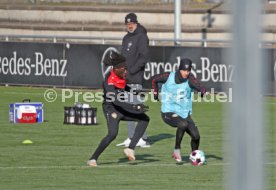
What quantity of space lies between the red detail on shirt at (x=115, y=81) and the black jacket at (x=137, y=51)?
76.5 inches

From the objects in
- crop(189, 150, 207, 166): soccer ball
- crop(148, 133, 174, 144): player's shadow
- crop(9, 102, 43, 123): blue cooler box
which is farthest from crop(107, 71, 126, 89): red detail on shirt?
crop(9, 102, 43, 123): blue cooler box

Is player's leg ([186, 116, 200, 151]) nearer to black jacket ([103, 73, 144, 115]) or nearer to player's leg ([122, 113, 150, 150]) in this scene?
player's leg ([122, 113, 150, 150])

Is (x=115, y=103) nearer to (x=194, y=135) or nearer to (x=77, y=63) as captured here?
(x=194, y=135)

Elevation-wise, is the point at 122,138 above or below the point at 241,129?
below

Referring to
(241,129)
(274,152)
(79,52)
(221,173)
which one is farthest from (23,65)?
(241,129)

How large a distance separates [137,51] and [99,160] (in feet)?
7.23

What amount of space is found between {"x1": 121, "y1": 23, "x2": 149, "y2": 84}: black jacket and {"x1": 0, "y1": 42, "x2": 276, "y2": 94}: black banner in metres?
10.8

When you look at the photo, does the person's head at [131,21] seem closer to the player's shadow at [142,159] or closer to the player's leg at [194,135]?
the player's shadow at [142,159]

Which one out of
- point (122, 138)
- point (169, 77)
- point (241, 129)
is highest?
point (241, 129)

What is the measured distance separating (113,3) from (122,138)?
84.3 feet

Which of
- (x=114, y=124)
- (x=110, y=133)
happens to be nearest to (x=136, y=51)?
(x=114, y=124)

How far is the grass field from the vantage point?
35.3ft

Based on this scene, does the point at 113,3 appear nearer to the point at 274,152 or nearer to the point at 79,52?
the point at 79,52

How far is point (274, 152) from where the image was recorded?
1436 cm
